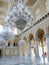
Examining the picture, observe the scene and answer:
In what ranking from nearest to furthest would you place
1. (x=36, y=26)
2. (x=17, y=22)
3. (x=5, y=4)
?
(x=17, y=22), (x=36, y=26), (x=5, y=4)

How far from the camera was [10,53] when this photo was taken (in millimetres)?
25484

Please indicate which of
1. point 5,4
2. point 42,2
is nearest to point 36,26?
point 42,2

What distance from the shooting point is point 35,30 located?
1711 centimetres

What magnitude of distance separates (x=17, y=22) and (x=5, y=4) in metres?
23.0

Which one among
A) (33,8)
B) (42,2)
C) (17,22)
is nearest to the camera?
(17,22)

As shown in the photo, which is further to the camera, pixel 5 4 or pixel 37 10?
pixel 5 4

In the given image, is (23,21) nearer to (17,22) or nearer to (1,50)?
(17,22)

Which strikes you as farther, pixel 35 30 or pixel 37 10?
pixel 37 10

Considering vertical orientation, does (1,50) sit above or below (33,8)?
below

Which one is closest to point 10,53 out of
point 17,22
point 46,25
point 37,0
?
point 37,0

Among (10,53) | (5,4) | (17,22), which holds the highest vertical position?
(5,4)

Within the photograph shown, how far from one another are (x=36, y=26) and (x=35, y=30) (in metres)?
0.68

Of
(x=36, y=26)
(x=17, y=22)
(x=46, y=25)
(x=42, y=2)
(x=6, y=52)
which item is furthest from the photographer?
(x=6, y=52)

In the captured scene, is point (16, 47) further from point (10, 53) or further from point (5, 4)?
point (5, 4)
